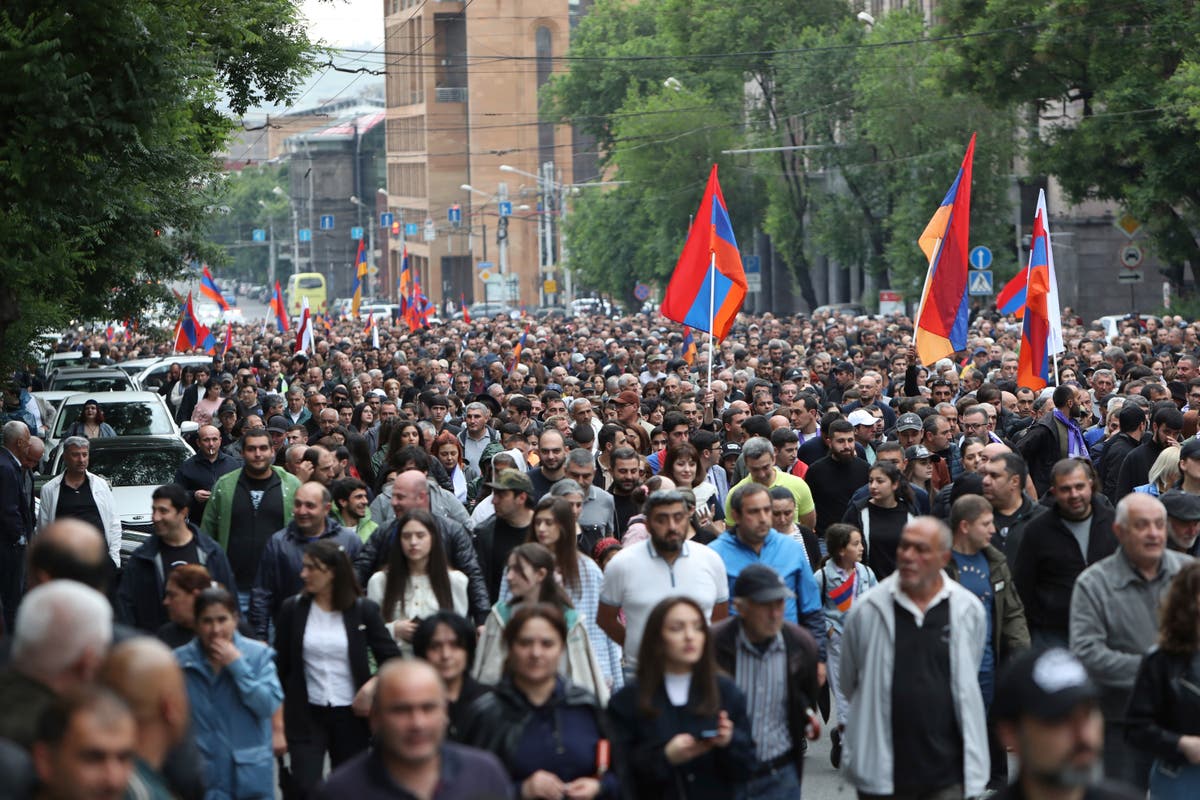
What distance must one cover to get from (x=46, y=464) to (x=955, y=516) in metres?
11.0

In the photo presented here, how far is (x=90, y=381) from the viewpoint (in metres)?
26.4

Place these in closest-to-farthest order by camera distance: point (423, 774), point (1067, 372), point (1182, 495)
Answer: point (423, 774) < point (1182, 495) < point (1067, 372)

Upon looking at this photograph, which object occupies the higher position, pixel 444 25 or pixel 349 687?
pixel 444 25

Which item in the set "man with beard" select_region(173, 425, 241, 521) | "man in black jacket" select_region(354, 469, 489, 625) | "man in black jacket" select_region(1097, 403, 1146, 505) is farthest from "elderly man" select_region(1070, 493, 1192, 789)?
"man with beard" select_region(173, 425, 241, 521)

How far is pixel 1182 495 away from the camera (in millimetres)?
8477

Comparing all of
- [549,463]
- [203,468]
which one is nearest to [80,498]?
[203,468]

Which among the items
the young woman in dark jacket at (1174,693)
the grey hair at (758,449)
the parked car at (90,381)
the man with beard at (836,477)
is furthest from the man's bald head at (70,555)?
the parked car at (90,381)

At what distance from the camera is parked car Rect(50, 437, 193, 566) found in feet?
50.2

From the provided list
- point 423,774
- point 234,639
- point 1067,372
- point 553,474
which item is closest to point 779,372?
point 1067,372

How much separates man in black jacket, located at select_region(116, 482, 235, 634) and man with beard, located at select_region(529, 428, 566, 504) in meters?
2.58

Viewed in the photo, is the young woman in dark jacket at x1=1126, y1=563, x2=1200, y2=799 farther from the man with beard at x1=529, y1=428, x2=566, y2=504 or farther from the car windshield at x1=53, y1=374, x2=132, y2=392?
the car windshield at x1=53, y1=374, x2=132, y2=392

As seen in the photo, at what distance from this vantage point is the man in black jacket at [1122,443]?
1316cm

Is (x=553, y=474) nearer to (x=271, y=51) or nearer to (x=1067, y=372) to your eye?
(x=1067, y=372)

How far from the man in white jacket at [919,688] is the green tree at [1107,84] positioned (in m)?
31.3
